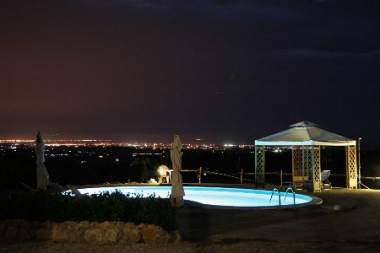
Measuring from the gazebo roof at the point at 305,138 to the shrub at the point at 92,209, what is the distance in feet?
38.9

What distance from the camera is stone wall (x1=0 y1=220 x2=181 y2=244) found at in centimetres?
941

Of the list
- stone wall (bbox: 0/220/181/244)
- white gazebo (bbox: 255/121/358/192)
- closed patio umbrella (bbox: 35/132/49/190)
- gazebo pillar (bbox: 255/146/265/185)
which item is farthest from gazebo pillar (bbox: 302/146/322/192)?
stone wall (bbox: 0/220/181/244)

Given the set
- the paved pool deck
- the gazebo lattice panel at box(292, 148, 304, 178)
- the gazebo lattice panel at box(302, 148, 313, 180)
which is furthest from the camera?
the gazebo lattice panel at box(292, 148, 304, 178)

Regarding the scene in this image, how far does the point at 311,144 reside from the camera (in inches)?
821

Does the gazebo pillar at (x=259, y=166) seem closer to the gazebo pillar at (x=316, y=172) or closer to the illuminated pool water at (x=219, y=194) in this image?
the illuminated pool water at (x=219, y=194)

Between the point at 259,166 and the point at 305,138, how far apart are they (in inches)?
94.8

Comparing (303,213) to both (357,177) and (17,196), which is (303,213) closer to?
(17,196)

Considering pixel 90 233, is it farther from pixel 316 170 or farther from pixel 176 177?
pixel 316 170

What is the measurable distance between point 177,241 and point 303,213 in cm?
539

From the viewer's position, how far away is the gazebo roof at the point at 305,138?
21094mm

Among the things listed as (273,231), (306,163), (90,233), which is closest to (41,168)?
(90,233)

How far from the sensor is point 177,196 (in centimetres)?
1518

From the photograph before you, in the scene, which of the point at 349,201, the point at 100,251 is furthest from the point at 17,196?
the point at 349,201

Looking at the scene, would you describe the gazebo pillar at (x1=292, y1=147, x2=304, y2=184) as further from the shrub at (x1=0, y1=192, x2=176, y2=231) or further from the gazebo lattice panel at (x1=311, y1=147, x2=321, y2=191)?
the shrub at (x1=0, y1=192, x2=176, y2=231)
